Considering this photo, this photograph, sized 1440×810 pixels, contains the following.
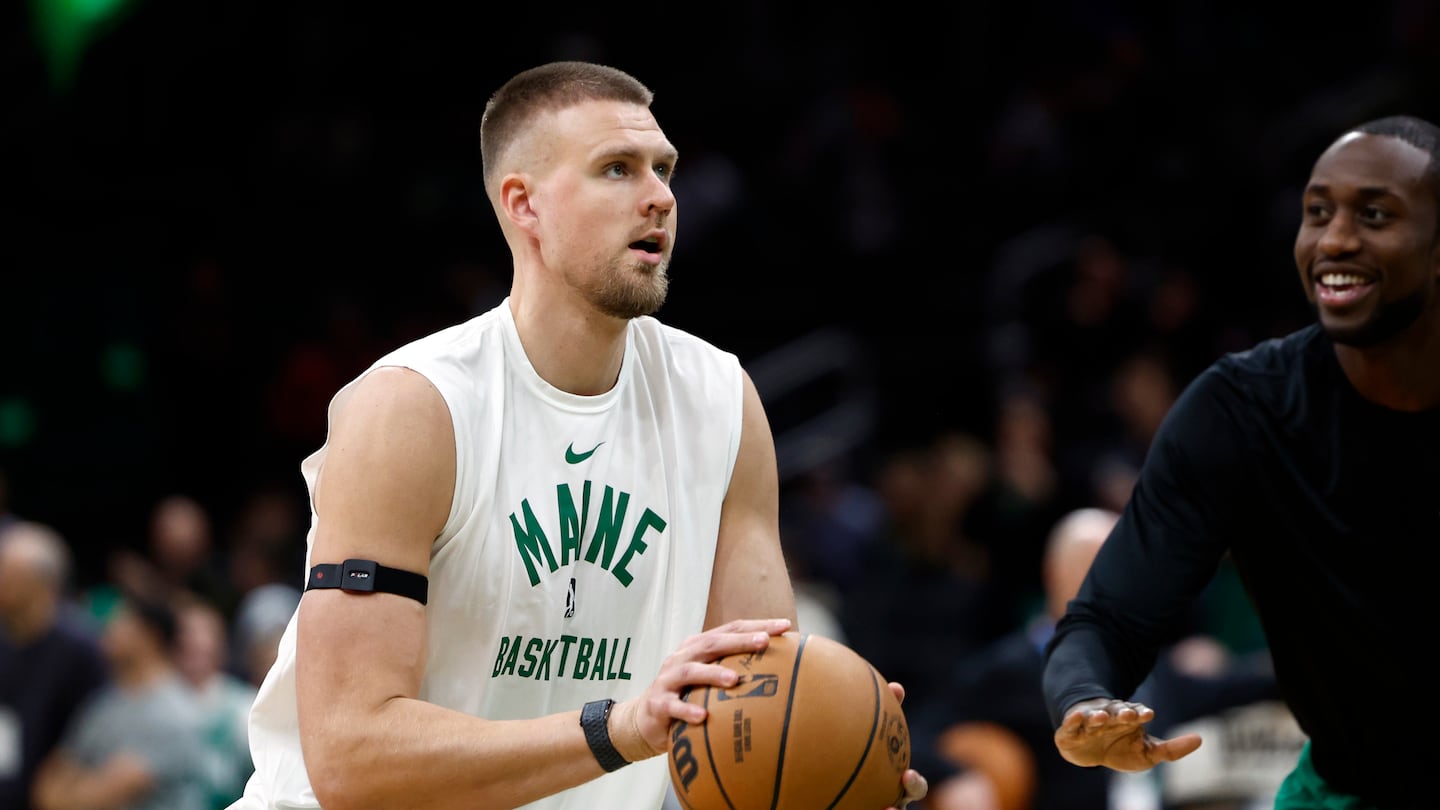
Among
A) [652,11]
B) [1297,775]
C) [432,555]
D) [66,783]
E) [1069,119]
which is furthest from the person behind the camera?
[652,11]

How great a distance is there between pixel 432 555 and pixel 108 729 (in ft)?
18.9

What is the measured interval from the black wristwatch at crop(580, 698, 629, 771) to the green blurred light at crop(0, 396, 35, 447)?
10.1 metres

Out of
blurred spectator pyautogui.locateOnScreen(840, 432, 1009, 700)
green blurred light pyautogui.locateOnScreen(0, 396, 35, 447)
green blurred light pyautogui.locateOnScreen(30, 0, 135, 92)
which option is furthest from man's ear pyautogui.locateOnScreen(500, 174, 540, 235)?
green blurred light pyautogui.locateOnScreen(30, 0, 135, 92)

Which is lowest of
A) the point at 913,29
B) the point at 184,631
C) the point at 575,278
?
the point at 575,278

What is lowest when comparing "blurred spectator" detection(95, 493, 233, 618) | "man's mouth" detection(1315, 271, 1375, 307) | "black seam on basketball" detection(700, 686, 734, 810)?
"black seam on basketball" detection(700, 686, 734, 810)

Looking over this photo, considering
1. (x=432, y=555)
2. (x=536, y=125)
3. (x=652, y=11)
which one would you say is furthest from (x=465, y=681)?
(x=652, y=11)

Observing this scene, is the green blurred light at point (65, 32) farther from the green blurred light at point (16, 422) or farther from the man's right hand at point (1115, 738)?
the man's right hand at point (1115, 738)

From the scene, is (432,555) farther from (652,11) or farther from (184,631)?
(652,11)

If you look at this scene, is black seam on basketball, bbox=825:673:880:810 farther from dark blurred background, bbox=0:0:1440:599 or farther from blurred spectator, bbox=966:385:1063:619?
dark blurred background, bbox=0:0:1440:599

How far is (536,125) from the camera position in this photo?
4.21 metres

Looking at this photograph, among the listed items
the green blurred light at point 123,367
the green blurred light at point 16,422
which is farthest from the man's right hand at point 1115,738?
the green blurred light at point 16,422

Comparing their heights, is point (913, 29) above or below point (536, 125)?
above

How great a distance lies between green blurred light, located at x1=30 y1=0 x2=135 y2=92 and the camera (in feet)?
44.4

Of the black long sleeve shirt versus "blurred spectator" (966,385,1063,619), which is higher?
"blurred spectator" (966,385,1063,619)
